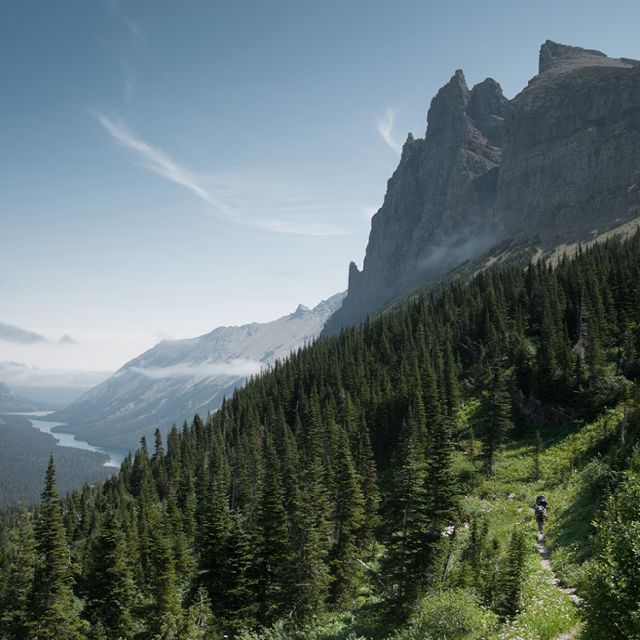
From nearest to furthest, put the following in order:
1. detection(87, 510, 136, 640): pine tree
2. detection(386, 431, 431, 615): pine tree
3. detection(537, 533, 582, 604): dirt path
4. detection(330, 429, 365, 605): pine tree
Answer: detection(537, 533, 582, 604): dirt path → detection(386, 431, 431, 615): pine tree → detection(330, 429, 365, 605): pine tree → detection(87, 510, 136, 640): pine tree

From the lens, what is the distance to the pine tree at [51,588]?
34.9 meters

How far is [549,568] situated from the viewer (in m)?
26.5

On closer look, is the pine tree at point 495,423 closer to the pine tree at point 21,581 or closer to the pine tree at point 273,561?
the pine tree at point 273,561

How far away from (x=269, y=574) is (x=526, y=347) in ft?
201

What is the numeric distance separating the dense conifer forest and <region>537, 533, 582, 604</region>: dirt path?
701 mm

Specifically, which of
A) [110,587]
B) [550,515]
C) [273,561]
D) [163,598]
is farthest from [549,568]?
[110,587]

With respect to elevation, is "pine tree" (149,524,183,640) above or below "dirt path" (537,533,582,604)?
below

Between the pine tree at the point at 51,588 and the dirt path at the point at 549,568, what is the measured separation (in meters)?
34.0

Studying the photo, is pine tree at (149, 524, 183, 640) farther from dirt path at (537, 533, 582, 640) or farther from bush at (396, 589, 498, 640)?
dirt path at (537, 533, 582, 640)

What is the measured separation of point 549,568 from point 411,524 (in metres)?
7.84

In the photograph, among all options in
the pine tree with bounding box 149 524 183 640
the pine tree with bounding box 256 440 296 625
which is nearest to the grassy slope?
the pine tree with bounding box 256 440 296 625

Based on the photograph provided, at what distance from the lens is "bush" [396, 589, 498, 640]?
18828mm

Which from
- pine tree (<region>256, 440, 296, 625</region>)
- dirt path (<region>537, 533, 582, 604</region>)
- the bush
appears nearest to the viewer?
the bush

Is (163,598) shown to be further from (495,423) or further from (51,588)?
(495,423)
